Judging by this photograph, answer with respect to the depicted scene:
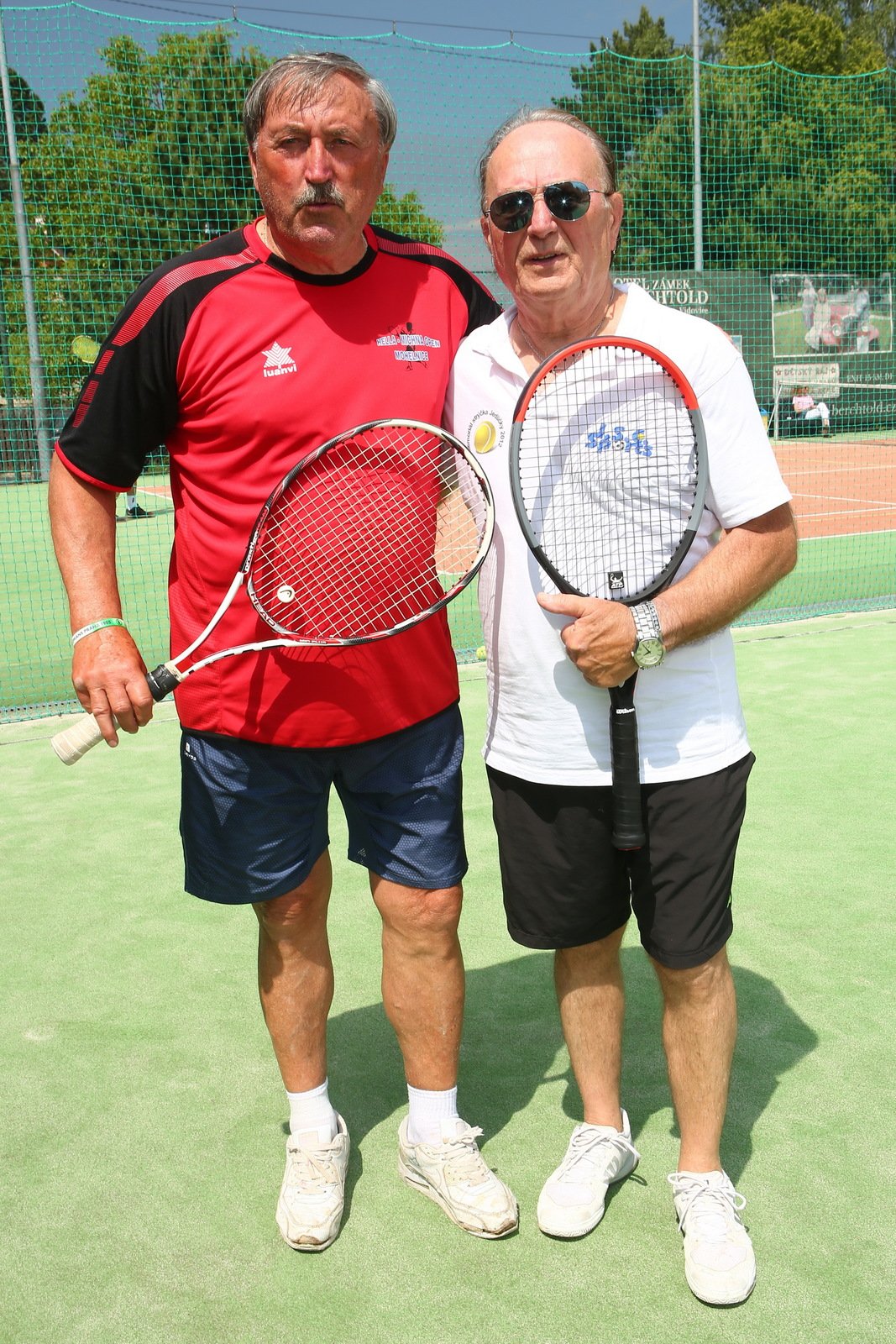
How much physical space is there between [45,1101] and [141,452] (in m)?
1.53

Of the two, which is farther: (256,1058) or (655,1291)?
(256,1058)

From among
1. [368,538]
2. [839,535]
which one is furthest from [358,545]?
[839,535]

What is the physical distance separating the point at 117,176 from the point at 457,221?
210 inches

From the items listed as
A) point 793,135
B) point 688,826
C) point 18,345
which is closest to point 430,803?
point 688,826

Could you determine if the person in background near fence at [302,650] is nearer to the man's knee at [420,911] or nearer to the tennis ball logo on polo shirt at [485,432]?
the man's knee at [420,911]

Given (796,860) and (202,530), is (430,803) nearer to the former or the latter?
(202,530)

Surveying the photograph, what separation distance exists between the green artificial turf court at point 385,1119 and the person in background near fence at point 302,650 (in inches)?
5.9

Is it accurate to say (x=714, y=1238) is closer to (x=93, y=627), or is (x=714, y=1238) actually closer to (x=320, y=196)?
(x=93, y=627)

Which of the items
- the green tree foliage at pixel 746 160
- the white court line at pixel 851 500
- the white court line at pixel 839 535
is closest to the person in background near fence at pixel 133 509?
the green tree foliage at pixel 746 160

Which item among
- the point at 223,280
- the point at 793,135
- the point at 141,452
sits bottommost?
the point at 141,452

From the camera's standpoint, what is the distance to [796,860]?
13.1 feet

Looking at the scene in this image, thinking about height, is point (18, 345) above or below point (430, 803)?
above

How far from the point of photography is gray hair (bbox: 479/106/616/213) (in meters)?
2.21

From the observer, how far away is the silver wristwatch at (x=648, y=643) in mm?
2055
